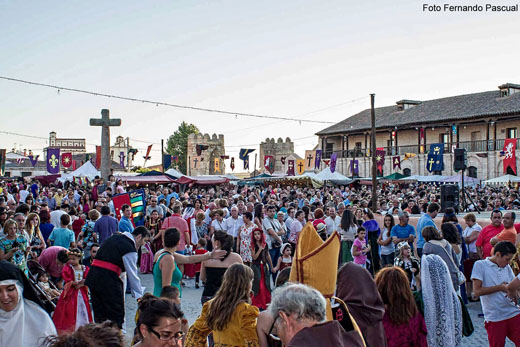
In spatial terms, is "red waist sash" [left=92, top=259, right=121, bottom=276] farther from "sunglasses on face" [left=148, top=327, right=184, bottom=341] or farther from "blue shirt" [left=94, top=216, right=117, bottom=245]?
"blue shirt" [left=94, top=216, right=117, bottom=245]

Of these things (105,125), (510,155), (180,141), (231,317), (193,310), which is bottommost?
(193,310)

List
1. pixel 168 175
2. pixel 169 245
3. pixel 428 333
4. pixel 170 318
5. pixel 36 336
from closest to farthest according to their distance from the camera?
1. pixel 170 318
2. pixel 36 336
3. pixel 428 333
4. pixel 169 245
5. pixel 168 175

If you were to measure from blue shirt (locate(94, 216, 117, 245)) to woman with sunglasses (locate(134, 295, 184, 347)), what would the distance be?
6.67m

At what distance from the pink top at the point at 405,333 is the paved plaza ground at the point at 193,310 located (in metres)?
2.76

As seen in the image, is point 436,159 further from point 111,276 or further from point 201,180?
point 111,276

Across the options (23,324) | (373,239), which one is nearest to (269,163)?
(373,239)

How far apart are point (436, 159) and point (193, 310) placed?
27614 millimetres

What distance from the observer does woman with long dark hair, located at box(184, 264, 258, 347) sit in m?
3.64

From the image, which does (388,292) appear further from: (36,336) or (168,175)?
→ (168,175)

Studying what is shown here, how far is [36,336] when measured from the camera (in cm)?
334

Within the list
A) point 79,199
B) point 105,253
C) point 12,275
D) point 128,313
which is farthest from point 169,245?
point 79,199

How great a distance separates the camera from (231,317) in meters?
3.68

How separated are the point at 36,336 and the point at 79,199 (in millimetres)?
15161

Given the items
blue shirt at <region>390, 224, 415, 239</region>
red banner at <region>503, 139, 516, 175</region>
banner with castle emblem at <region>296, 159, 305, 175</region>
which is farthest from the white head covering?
banner with castle emblem at <region>296, 159, 305, 175</region>
